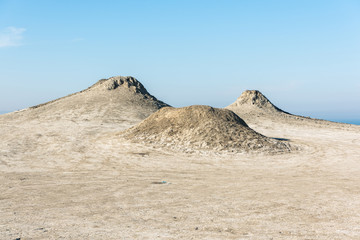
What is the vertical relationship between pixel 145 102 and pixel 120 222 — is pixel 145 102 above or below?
above

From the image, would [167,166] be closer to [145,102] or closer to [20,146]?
[20,146]

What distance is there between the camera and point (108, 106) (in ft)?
151

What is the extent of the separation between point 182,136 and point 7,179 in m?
13.3

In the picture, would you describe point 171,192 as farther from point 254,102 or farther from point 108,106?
point 254,102

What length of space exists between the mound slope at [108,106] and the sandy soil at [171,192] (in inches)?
611

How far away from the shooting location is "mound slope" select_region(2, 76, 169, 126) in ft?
135

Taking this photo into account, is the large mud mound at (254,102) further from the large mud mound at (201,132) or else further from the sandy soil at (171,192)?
the sandy soil at (171,192)

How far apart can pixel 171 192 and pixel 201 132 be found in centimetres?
1363

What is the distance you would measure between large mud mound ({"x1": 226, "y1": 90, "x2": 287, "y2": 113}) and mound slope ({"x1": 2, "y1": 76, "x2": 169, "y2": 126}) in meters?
13.8

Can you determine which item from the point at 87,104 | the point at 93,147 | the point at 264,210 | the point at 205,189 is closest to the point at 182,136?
the point at 93,147

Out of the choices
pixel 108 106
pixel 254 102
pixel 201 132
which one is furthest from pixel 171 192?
pixel 254 102

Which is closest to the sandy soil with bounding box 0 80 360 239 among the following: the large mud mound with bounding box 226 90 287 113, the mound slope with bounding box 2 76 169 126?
the mound slope with bounding box 2 76 169 126

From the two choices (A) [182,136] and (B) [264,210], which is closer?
(B) [264,210]

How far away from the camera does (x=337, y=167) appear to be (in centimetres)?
1848
